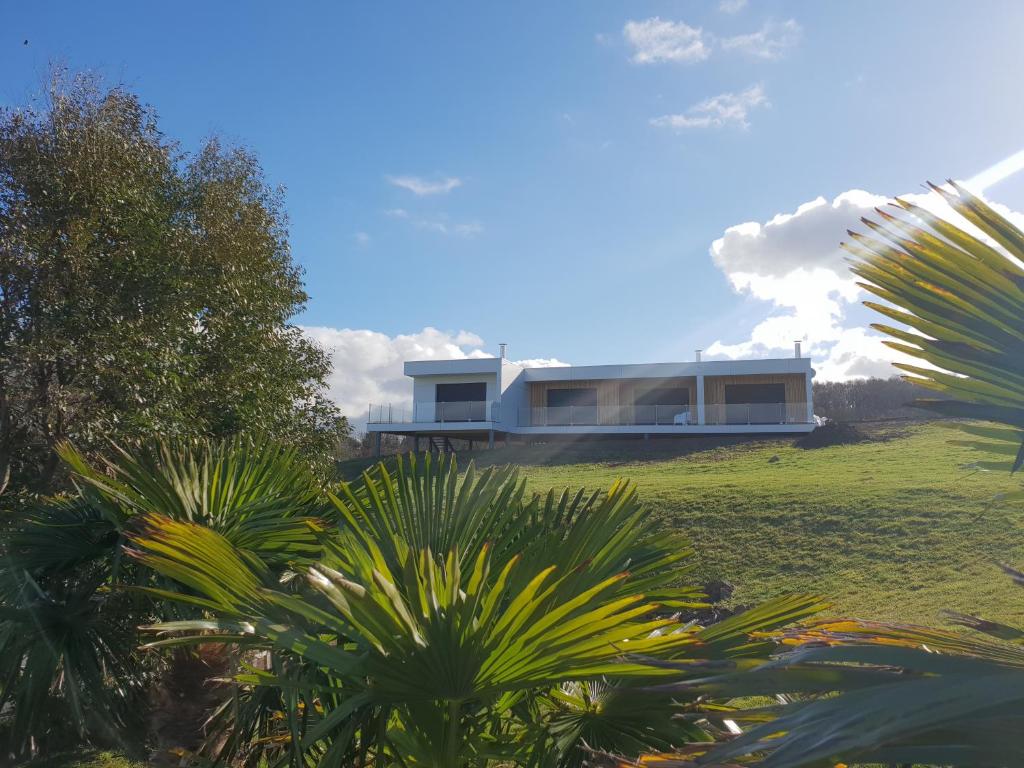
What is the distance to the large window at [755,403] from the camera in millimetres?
29141

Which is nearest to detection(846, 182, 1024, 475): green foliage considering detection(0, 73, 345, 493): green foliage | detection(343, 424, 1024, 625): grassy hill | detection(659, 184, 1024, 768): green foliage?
detection(659, 184, 1024, 768): green foliage

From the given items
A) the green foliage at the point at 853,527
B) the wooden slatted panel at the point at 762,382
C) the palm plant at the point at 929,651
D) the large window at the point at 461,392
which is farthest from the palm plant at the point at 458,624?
the large window at the point at 461,392

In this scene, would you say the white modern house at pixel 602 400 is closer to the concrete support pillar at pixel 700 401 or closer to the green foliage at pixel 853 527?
the concrete support pillar at pixel 700 401

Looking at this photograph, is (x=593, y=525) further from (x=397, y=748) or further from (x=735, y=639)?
(x=397, y=748)

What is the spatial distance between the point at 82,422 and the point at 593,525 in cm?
841

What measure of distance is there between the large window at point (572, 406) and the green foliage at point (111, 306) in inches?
A: 762

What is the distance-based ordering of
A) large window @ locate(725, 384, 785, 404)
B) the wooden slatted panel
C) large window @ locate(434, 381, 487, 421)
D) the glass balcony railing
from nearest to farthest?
the glass balcony railing → large window @ locate(434, 381, 487, 421) → the wooden slatted panel → large window @ locate(725, 384, 785, 404)

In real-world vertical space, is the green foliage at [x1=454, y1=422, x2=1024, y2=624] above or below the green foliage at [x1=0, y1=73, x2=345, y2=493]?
below

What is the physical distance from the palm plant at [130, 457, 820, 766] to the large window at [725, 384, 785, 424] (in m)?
27.5

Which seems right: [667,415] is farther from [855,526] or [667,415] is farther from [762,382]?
[855,526]

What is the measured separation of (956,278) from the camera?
146 cm

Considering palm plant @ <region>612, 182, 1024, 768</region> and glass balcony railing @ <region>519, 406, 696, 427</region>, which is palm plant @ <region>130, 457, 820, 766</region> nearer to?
palm plant @ <region>612, 182, 1024, 768</region>

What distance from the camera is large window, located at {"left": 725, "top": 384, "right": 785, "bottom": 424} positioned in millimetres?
29141

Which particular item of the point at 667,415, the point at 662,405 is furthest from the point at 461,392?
the point at 667,415
